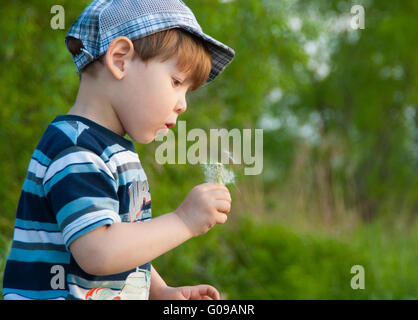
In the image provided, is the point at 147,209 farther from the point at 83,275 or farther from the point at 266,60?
the point at 266,60

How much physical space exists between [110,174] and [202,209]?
0.25 metres

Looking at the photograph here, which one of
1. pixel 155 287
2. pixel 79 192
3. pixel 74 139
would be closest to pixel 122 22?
pixel 74 139

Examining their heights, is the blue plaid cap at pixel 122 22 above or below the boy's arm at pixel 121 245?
above

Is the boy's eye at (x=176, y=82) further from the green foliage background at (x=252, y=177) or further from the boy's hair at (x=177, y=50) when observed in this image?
the green foliage background at (x=252, y=177)

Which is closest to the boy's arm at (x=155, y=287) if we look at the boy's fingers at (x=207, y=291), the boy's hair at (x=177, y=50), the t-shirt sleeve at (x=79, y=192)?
the boy's fingers at (x=207, y=291)

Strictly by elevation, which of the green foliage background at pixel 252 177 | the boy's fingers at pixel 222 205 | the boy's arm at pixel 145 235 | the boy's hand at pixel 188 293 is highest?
the green foliage background at pixel 252 177

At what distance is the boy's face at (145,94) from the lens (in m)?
1.29

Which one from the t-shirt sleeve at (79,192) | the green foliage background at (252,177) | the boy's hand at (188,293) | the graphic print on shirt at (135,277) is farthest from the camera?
the green foliage background at (252,177)

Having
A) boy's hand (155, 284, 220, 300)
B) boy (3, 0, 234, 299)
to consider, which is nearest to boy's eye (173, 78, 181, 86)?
boy (3, 0, 234, 299)

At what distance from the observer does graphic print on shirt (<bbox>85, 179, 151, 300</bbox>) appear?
3.99 ft

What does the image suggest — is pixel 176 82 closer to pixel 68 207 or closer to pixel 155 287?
pixel 68 207

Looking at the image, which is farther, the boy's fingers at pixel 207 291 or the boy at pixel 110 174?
the boy's fingers at pixel 207 291

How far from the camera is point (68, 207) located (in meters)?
1.10
